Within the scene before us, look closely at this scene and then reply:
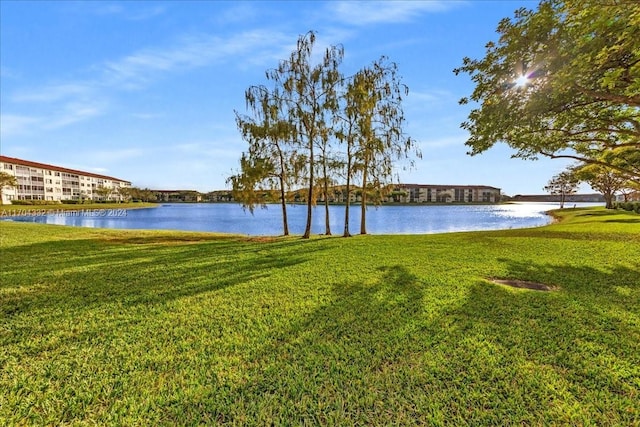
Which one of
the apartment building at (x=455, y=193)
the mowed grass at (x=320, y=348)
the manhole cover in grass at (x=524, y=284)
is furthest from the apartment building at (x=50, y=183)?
the apartment building at (x=455, y=193)

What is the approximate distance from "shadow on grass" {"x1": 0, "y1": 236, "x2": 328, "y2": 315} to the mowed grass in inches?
3.0

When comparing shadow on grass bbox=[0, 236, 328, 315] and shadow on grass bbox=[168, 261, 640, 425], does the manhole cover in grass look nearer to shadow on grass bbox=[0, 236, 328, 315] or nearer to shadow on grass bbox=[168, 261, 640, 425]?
shadow on grass bbox=[168, 261, 640, 425]

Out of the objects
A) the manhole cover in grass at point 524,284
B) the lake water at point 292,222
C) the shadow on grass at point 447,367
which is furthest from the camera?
the lake water at point 292,222

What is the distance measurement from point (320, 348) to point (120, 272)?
21.5 ft

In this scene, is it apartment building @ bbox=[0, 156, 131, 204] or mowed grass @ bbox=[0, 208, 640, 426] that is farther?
apartment building @ bbox=[0, 156, 131, 204]

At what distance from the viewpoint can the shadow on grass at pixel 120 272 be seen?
5695 millimetres

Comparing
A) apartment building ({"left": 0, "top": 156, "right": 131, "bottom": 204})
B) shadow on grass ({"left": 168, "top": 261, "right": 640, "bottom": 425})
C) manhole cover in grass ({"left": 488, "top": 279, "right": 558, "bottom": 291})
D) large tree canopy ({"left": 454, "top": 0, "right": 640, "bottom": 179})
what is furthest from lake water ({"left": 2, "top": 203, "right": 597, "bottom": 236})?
apartment building ({"left": 0, "top": 156, "right": 131, "bottom": 204})

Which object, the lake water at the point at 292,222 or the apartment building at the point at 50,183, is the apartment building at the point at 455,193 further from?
the apartment building at the point at 50,183

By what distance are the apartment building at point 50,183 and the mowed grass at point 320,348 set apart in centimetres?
8513

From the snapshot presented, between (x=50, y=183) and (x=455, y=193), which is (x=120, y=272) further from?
(x=455, y=193)

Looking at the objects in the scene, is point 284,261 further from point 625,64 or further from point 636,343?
point 625,64

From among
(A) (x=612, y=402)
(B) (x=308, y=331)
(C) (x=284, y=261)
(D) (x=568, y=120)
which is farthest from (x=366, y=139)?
(A) (x=612, y=402)

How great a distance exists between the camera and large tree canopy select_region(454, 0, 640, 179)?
6.30 meters

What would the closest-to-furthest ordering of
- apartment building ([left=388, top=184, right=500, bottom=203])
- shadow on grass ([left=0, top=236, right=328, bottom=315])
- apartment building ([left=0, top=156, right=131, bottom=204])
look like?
1. shadow on grass ([left=0, top=236, right=328, bottom=315])
2. apartment building ([left=0, top=156, right=131, bottom=204])
3. apartment building ([left=388, top=184, right=500, bottom=203])
